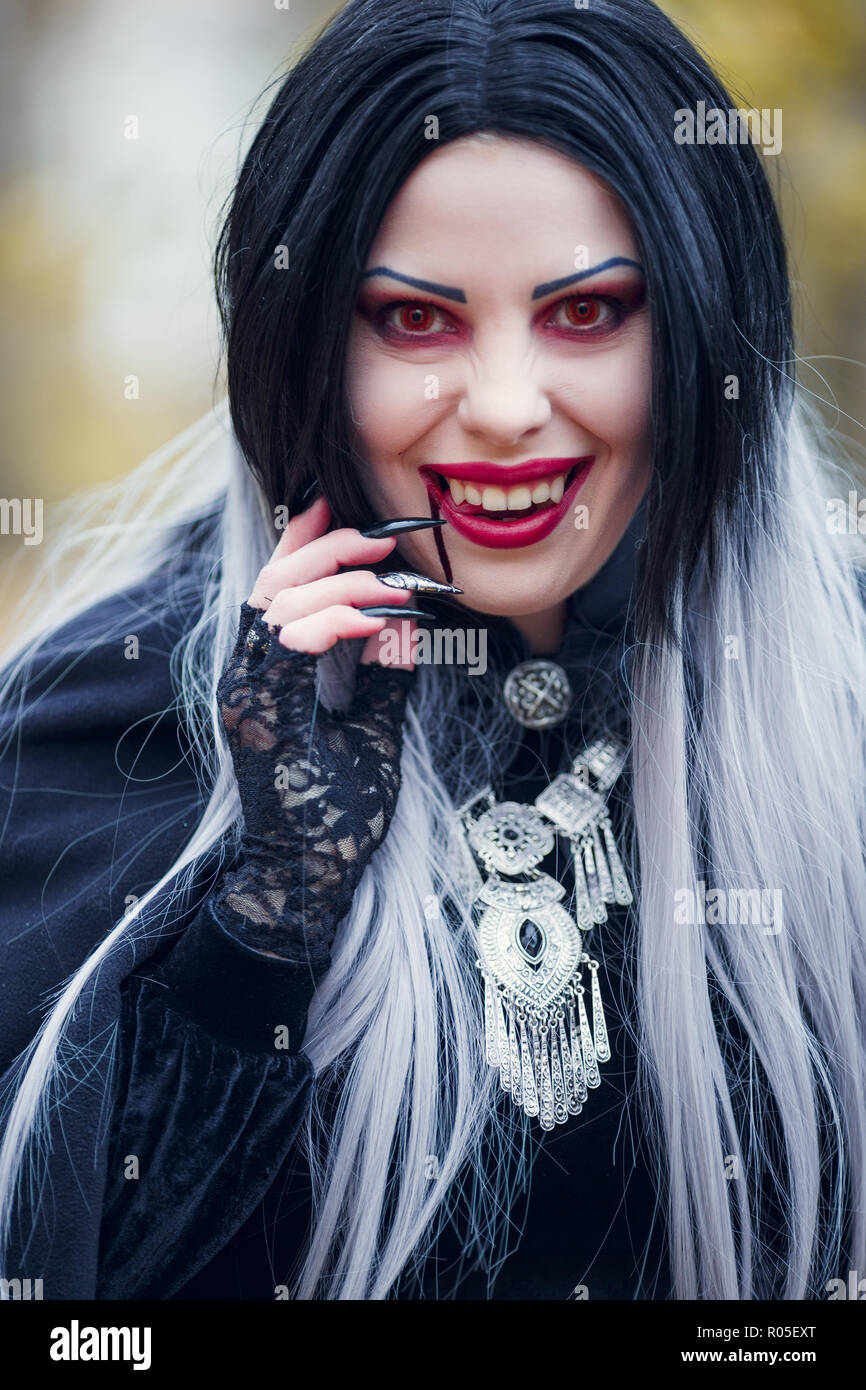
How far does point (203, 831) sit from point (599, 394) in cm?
56

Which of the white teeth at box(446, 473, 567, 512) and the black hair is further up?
the black hair

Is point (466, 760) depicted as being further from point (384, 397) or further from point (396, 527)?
point (384, 397)

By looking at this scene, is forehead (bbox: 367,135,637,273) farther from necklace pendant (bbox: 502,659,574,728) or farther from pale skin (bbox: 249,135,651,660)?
necklace pendant (bbox: 502,659,574,728)

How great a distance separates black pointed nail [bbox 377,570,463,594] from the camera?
3.75ft

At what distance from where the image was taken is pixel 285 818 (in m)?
1.10

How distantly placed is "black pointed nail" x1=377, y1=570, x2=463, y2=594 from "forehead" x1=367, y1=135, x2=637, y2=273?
0.27 meters

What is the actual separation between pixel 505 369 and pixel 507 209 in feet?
0.42

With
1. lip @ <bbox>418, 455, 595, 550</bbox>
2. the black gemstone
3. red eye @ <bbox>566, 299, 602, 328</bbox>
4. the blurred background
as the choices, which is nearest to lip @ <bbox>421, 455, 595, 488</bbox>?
lip @ <bbox>418, 455, 595, 550</bbox>

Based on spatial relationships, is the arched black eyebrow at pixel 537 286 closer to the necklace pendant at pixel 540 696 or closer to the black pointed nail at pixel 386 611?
the black pointed nail at pixel 386 611

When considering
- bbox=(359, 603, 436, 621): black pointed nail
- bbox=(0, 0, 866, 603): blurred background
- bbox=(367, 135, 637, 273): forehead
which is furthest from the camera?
bbox=(0, 0, 866, 603): blurred background

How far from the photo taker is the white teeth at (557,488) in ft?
3.74

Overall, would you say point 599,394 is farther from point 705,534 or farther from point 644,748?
point 644,748

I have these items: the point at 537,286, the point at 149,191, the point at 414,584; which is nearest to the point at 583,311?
the point at 537,286
